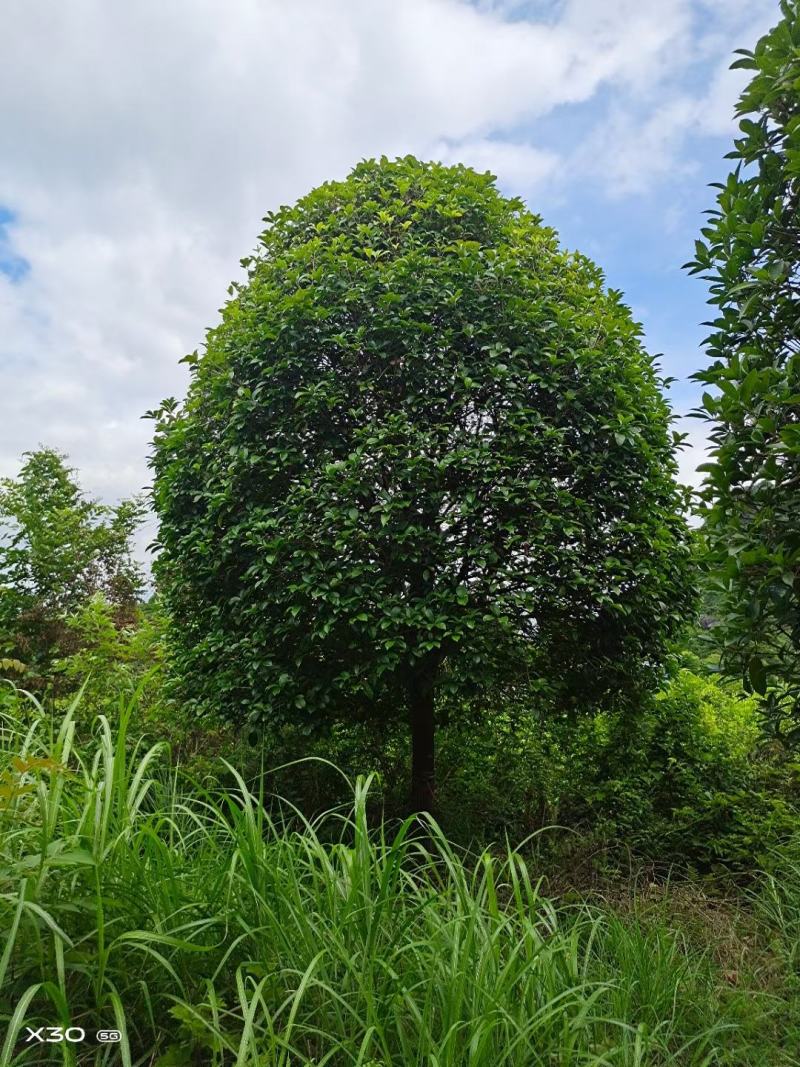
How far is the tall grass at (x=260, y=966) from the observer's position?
74.2 inches

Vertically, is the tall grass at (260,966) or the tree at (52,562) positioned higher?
the tree at (52,562)

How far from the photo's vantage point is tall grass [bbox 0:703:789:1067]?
1884 millimetres

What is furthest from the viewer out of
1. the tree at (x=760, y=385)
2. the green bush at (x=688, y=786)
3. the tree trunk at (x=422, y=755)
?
the green bush at (x=688, y=786)

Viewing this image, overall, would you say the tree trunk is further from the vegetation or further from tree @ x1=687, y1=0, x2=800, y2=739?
tree @ x1=687, y1=0, x2=800, y2=739

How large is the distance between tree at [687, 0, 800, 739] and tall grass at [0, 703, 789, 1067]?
4.74 feet

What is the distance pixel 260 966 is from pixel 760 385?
269 cm

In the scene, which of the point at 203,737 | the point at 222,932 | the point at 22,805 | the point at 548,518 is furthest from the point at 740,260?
the point at 203,737

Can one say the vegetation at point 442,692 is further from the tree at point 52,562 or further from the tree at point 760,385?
the tree at point 52,562

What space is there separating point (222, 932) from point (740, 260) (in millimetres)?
3273

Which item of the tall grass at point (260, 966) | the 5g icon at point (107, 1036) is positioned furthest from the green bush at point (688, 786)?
the 5g icon at point (107, 1036)

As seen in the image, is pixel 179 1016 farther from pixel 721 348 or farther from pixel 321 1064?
pixel 721 348

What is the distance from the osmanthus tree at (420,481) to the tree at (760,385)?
996 mm

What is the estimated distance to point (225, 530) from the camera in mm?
4477

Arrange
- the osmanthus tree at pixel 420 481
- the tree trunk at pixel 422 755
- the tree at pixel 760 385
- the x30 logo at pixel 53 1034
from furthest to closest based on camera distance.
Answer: the tree trunk at pixel 422 755, the osmanthus tree at pixel 420 481, the tree at pixel 760 385, the x30 logo at pixel 53 1034
